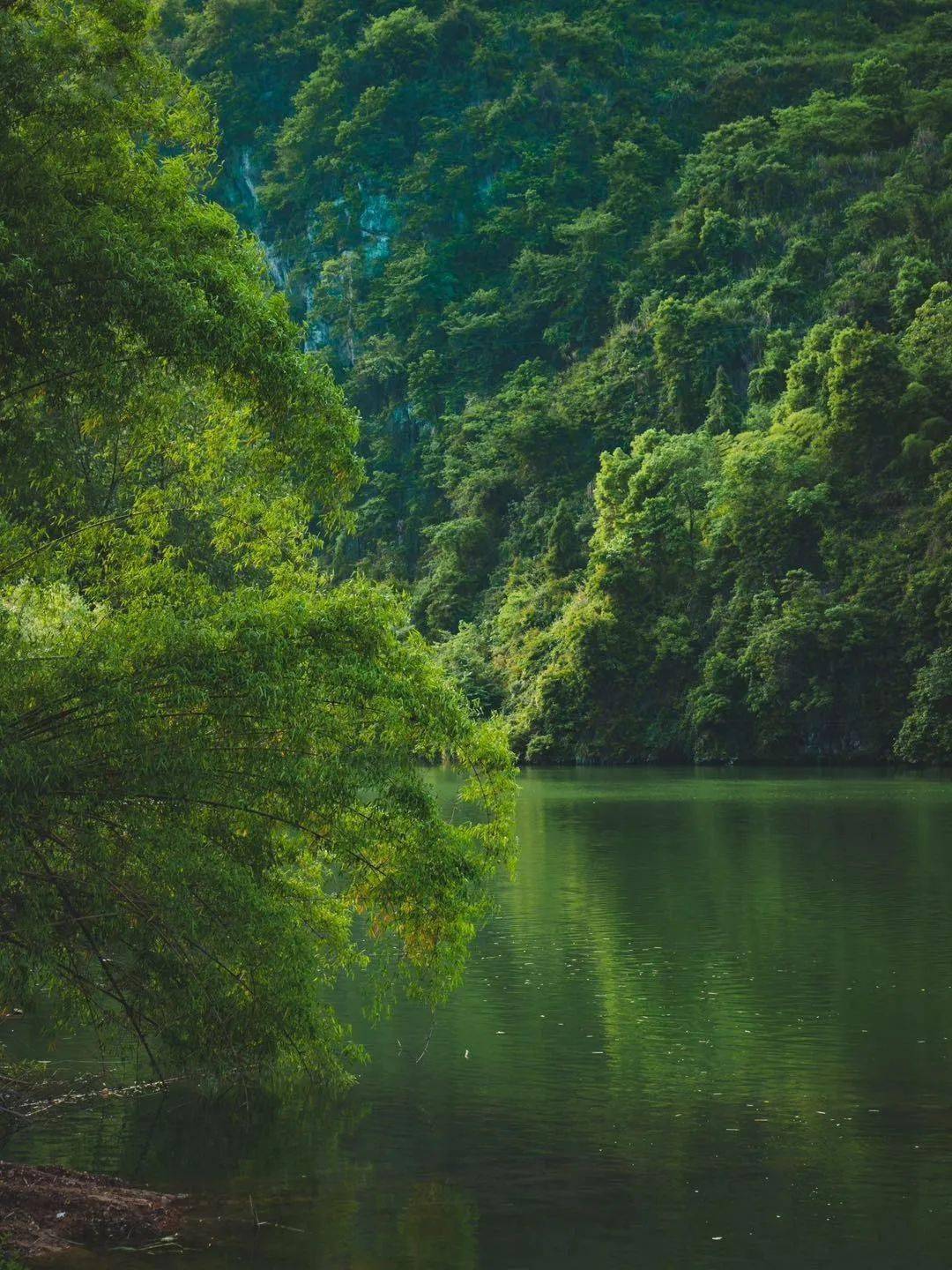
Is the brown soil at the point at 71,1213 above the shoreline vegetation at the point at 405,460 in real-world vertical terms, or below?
below

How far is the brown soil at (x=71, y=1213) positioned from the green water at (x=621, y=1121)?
0.35 metres

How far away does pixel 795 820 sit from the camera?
45406 millimetres

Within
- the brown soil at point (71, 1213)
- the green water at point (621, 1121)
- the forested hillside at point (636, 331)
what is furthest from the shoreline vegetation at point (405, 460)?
the green water at point (621, 1121)

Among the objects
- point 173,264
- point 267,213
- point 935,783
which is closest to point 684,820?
point 935,783

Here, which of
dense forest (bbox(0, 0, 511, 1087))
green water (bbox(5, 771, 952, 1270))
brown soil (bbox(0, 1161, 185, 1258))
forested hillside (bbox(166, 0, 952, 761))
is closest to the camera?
brown soil (bbox(0, 1161, 185, 1258))

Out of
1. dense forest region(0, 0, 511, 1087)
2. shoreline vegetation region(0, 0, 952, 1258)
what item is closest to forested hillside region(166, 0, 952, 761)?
shoreline vegetation region(0, 0, 952, 1258)

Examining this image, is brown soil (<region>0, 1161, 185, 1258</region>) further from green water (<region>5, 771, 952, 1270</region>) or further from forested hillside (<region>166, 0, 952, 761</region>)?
forested hillside (<region>166, 0, 952, 761</region>)

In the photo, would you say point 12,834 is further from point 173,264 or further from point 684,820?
point 684,820

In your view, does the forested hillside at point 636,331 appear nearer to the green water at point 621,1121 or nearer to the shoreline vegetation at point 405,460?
the shoreline vegetation at point 405,460

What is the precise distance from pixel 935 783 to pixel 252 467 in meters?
45.0

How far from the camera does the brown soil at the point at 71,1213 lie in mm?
12781

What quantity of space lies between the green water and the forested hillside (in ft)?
122

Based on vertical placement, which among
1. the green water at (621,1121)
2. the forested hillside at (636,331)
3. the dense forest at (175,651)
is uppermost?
the forested hillside at (636,331)

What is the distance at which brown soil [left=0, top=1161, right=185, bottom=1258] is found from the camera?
1278 centimetres
